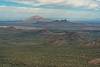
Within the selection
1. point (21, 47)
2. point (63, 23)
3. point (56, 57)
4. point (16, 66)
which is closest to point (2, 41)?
point (21, 47)

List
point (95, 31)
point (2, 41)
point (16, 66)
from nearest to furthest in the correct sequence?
point (16, 66)
point (2, 41)
point (95, 31)

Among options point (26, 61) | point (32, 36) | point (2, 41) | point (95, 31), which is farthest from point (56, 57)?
point (95, 31)

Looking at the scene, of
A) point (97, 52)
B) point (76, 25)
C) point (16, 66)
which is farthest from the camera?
point (76, 25)

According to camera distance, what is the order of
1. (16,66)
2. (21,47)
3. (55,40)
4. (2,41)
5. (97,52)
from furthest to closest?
(55,40), (2,41), (21,47), (97,52), (16,66)

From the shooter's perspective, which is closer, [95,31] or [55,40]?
[55,40]

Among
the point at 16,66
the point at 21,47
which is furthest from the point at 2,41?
the point at 16,66

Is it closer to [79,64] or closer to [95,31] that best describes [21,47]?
[79,64]

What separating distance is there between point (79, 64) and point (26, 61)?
9.63 m

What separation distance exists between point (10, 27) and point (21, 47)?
1014 inches

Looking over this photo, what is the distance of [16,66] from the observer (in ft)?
149

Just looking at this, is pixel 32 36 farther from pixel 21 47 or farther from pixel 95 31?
pixel 95 31

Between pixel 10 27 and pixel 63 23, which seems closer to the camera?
pixel 10 27

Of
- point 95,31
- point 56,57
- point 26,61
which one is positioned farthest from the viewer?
point 95,31

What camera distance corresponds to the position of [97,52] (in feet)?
203
